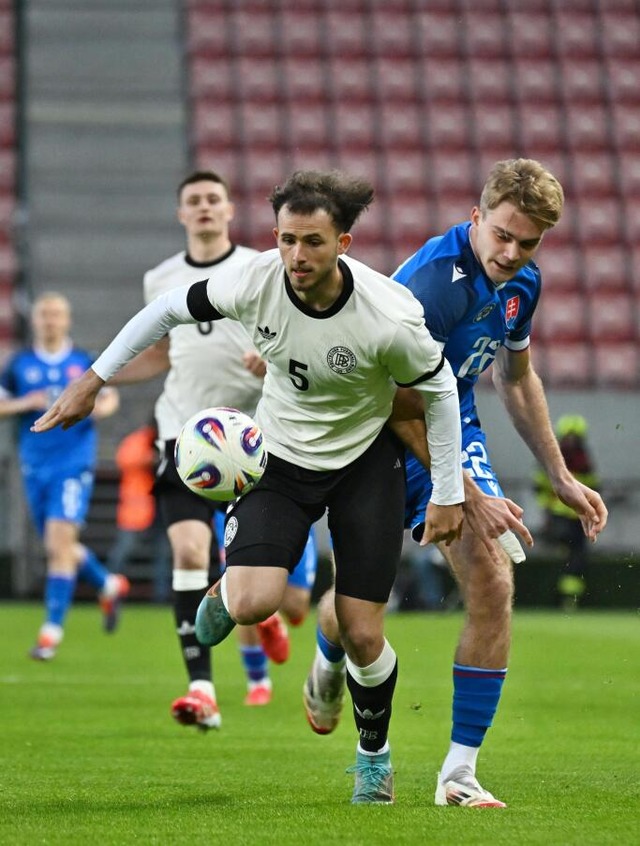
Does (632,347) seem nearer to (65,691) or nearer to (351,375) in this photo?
(65,691)

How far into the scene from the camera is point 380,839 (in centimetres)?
400

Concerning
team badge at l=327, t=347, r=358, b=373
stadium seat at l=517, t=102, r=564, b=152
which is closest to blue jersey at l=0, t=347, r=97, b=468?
team badge at l=327, t=347, r=358, b=373

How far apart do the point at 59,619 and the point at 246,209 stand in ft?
31.5

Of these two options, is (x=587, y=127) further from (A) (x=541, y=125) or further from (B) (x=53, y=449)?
(B) (x=53, y=449)

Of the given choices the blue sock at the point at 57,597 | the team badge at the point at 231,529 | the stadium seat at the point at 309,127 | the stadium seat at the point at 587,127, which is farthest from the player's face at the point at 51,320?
the stadium seat at the point at 587,127

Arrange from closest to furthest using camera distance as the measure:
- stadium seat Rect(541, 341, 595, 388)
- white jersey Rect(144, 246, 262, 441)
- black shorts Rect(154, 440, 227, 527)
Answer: black shorts Rect(154, 440, 227, 527), white jersey Rect(144, 246, 262, 441), stadium seat Rect(541, 341, 595, 388)

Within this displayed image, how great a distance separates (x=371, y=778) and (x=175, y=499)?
2.53 m

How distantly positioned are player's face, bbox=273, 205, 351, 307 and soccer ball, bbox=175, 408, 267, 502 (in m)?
0.49

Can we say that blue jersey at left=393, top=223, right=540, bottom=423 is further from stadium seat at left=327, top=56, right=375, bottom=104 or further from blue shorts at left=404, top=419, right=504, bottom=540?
stadium seat at left=327, top=56, right=375, bottom=104

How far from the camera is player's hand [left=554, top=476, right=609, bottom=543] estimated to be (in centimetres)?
528

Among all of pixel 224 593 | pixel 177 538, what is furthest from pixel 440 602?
pixel 224 593

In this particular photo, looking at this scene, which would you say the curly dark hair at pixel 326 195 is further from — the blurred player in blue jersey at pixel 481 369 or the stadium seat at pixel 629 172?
the stadium seat at pixel 629 172

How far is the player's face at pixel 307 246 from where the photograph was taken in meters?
4.52

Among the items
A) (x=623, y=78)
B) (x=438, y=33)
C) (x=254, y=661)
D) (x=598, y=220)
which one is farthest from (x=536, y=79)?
(x=254, y=661)
